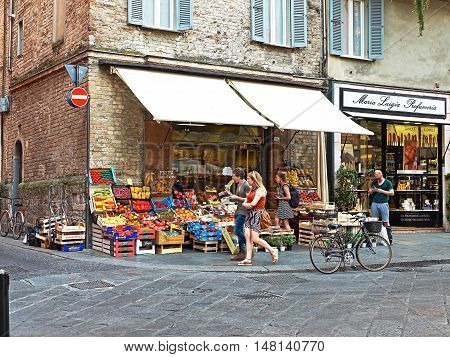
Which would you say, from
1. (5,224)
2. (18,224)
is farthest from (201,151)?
(5,224)

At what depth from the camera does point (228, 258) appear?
11984 mm

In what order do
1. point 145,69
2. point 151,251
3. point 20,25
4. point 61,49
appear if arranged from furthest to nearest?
point 20,25
point 61,49
point 145,69
point 151,251

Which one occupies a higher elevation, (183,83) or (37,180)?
(183,83)

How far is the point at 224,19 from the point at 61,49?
4.05m

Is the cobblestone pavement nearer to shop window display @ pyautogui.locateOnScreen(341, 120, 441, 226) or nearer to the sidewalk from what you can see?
the sidewalk

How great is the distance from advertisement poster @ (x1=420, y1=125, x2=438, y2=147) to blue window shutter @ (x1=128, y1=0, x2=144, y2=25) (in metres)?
9.41

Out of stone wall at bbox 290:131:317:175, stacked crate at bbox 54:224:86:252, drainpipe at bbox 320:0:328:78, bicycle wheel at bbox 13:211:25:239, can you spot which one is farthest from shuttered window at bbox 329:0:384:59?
bicycle wheel at bbox 13:211:25:239

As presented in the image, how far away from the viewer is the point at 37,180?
53.3ft

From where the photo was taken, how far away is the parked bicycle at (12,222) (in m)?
15.5

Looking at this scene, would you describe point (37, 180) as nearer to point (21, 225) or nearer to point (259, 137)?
point (21, 225)

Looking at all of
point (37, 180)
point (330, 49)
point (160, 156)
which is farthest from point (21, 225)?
point (330, 49)

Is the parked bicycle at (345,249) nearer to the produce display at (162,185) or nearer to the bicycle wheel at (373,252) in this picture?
the bicycle wheel at (373,252)

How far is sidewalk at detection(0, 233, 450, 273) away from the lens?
424 inches

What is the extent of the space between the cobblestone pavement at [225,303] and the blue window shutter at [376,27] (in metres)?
8.29
